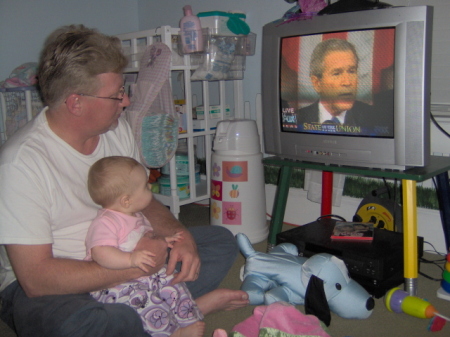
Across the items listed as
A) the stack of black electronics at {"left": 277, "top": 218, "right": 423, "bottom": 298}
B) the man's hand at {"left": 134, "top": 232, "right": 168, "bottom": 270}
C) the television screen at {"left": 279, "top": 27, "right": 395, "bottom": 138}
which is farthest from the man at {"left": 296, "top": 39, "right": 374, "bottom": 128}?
the man's hand at {"left": 134, "top": 232, "right": 168, "bottom": 270}

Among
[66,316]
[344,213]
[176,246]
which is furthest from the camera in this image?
[344,213]

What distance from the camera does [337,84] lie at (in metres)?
1.64

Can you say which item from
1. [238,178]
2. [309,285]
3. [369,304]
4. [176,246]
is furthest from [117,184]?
[238,178]

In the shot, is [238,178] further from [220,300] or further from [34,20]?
[34,20]

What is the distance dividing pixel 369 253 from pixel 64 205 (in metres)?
1.01

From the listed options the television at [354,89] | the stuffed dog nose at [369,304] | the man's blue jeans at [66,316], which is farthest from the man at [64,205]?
the television at [354,89]

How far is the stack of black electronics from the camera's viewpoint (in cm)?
153

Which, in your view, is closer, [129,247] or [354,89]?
[129,247]

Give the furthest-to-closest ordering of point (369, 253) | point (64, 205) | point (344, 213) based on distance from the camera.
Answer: point (344, 213), point (369, 253), point (64, 205)

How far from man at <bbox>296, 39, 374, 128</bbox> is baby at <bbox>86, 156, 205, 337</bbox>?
2.58 ft

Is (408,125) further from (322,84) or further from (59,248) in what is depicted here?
(59,248)

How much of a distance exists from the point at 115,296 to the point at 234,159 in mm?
1074

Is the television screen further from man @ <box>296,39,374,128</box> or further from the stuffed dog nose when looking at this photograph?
the stuffed dog nose

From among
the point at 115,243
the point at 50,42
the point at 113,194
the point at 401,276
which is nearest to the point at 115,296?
the point at 115,243
